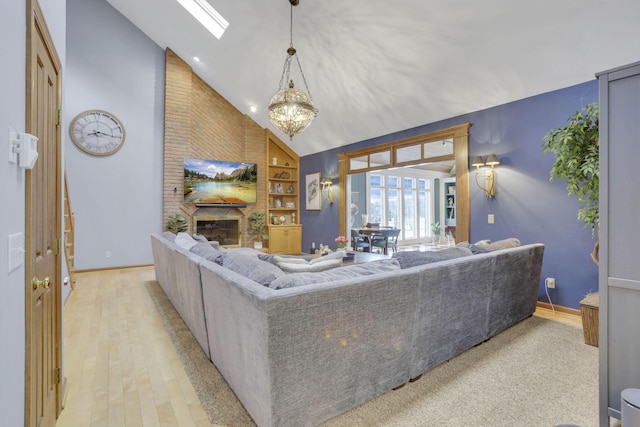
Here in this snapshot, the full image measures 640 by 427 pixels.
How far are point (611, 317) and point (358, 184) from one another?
8.30m

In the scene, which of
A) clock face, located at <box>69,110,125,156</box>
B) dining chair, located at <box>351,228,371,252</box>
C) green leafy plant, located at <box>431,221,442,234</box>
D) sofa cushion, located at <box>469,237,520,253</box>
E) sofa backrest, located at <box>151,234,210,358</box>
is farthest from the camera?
green leafy plant, located at <box>431,221,442,234</box>

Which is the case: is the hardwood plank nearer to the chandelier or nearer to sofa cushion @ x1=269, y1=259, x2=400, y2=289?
sofa cushion @ x1=269, y1=259, x2=400, y2=289

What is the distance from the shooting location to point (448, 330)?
2244 mm

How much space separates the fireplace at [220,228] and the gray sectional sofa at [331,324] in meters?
4.38

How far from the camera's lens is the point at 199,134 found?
6.87 m

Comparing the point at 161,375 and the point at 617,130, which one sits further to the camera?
the point at 161,375

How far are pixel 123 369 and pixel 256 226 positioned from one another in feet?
17.2

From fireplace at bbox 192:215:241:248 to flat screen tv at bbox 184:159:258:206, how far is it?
1.13 feet

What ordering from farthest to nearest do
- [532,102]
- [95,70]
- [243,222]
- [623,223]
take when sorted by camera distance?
[243,222]
[95,70]
[532,102]
[623,223]

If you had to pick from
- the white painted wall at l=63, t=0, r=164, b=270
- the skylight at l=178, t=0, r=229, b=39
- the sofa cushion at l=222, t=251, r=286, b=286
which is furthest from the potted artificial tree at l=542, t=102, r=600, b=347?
the white painted wall at l=63, t=0, r=164, b=270

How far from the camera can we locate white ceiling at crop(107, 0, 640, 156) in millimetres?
2990

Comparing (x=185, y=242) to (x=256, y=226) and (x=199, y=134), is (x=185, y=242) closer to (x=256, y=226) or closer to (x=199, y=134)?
(x=256, y=226)

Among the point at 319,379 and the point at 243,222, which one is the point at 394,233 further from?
the point at 319,379

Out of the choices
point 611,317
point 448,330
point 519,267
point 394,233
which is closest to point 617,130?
point 611,317
